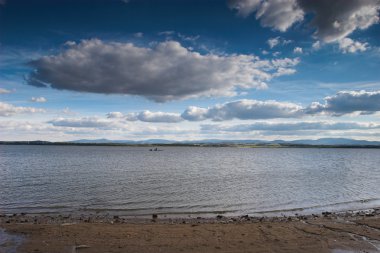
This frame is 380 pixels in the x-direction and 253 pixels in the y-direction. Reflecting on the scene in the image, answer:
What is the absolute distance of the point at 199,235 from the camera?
69.6 ft

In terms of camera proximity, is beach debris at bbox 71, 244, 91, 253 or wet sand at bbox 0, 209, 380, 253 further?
wet sand at bbox 0, 209, 380, 253

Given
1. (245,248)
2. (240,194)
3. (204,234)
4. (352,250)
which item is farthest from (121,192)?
(352,250)

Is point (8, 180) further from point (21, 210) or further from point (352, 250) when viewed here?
point (352, 250)

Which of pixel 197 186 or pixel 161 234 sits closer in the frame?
pixel 161 234

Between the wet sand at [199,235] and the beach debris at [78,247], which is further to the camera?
the wet sand at [199,235]

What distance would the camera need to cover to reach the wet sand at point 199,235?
1853 cm

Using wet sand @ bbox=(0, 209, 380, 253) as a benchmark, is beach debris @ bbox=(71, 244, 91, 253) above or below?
above

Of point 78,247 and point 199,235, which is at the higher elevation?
point 78,247

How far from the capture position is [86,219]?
89.9 feet

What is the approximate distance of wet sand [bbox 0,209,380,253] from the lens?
60.8 ft

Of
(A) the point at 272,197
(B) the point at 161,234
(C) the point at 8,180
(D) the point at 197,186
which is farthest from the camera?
(C) the point at 8,180

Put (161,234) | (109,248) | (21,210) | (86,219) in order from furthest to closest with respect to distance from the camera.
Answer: (21,210) < (86,219) < (161,234) < (109,248)

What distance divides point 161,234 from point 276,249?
7.57 meters

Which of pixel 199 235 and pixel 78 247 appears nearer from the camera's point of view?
pixel 78 247
